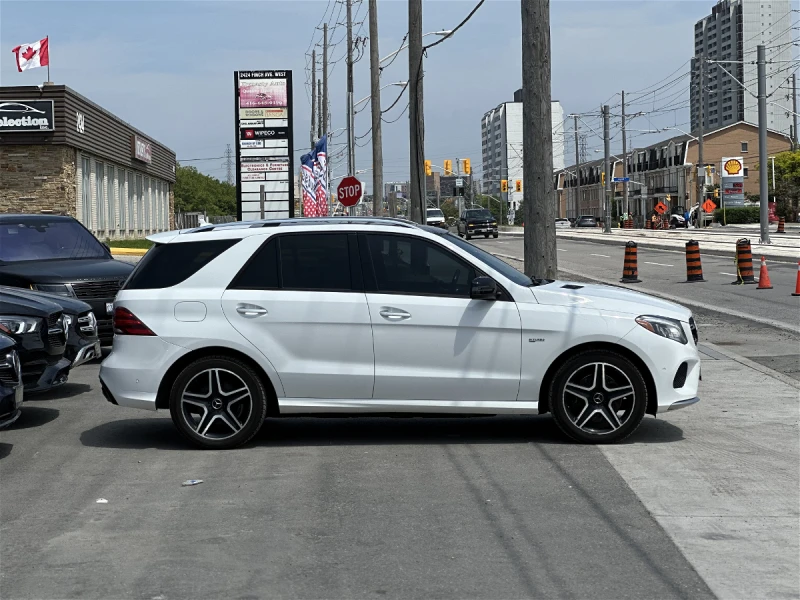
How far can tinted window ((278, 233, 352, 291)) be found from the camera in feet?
26.6

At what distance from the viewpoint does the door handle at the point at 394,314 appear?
795 centimetres

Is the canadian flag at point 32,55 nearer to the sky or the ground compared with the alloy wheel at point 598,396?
nearer to the sky

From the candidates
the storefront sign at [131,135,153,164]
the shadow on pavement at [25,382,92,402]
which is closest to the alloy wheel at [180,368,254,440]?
the shadow on pavement at [25,382,92,402]

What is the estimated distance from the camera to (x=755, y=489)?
6.73 metres

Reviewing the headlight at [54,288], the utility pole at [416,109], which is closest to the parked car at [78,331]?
the headlight at [54,288]

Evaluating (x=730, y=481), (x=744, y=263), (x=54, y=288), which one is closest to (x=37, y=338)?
(x=54, y=288)

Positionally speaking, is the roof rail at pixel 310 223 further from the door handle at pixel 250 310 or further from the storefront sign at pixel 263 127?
the storefront sign at pixel 263 127

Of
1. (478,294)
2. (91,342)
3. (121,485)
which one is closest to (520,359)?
(478,294)

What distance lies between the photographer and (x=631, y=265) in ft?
84.7

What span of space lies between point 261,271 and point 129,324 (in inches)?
42.4

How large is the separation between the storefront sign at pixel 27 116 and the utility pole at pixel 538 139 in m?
25.7

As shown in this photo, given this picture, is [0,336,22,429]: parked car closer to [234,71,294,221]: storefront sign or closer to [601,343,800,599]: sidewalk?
[601,343,800,599]: sidewalk

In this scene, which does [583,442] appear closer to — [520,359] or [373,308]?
[520,359]

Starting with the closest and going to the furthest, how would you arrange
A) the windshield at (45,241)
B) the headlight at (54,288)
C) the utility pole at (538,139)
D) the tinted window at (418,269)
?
the tinted window at (418,269), the headlight at (54,288), the utility pole at (538,139), the windshield at (45,241)
